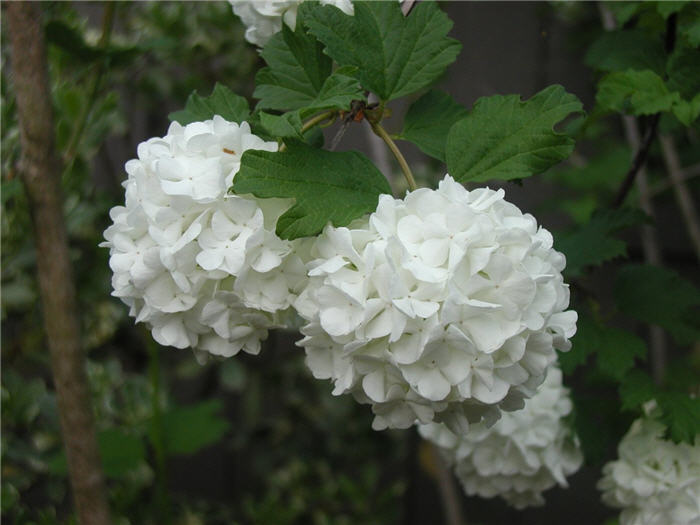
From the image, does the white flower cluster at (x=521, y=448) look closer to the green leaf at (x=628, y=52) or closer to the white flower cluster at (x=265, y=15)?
the green leaf at (x=628, y=52)

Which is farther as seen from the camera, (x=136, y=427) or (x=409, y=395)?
(x=136, y=427)

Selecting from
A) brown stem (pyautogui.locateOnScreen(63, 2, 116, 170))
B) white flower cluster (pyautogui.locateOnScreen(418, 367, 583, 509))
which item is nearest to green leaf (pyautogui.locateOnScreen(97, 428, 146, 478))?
brown stem (pyautogui.locateOnScreen(63, 2, 116, 170))

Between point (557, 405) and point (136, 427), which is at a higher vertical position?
point (557, 405)

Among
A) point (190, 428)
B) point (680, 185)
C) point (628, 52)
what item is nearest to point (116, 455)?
point (190, 428)

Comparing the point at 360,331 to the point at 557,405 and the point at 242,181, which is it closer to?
the point at 242,181

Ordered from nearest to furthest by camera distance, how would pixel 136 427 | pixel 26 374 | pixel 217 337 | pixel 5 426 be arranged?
pixel 217 337 → pixel 5 426 → pixel 136 427 → pixel 26 374

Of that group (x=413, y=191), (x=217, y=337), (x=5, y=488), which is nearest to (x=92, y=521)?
(x=5, y=488)

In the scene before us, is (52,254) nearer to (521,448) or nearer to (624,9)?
(521,448)
